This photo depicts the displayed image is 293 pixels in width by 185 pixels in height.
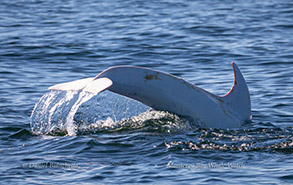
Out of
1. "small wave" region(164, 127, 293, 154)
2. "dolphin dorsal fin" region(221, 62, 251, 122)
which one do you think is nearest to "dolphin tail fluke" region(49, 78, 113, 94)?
"small wave" region(164, 127, 293, 154)

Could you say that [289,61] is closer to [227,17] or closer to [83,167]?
[227,17]

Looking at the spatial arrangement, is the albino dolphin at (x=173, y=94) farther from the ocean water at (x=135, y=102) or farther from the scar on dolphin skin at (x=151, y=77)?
the ocean water at (x=135, y=102)

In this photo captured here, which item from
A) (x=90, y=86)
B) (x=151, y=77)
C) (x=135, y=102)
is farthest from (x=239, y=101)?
(x=90, y=86)

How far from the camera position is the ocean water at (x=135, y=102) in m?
→ 9.17

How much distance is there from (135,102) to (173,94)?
112 centimetres

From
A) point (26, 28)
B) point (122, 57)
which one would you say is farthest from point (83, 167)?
point (26, 28)

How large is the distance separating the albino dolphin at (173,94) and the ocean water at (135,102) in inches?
12.0

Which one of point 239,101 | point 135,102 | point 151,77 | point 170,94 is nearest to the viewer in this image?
point 151,77

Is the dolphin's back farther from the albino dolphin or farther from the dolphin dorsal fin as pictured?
the dolphin dorsal fin

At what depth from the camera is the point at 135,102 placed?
11.8 meters

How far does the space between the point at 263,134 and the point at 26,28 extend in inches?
643

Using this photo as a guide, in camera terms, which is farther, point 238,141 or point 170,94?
point 170,94

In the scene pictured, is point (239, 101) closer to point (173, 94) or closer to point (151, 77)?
point (173, 94)

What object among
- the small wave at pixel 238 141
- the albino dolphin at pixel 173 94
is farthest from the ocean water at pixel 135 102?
the albino dolphin at pixel 173 94
